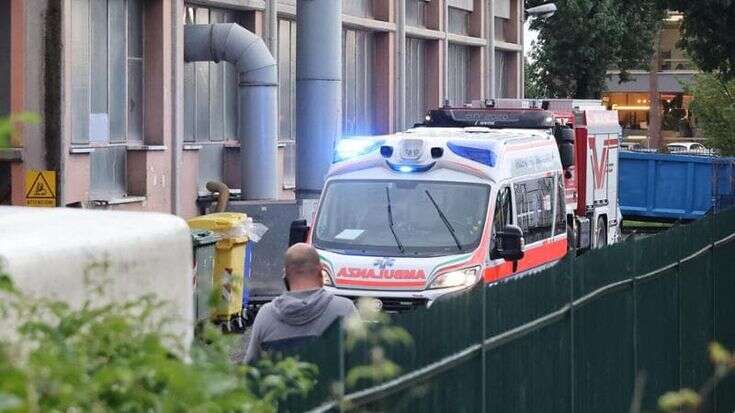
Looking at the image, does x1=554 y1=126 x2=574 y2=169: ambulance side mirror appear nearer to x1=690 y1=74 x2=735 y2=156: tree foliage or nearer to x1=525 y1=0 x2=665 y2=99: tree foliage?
x1=690 y1=74 x2=735 y2=156: tree foliage

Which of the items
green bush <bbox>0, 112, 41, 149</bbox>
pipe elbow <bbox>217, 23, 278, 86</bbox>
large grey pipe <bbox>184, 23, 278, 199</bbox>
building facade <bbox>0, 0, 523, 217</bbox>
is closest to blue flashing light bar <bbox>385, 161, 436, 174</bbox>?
building facade <bbox>0, 0, 523, 217</bbox>

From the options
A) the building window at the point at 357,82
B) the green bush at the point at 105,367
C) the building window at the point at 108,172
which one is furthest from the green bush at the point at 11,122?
the building window at the point at 357,82

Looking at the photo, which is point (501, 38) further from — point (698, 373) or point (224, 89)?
point (698, 373)

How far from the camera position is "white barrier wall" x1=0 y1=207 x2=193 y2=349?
13.2ft

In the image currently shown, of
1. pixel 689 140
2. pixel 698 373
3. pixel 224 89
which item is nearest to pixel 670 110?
pixel 689 140

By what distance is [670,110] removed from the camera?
118 meters

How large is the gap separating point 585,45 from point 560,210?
52464 mm

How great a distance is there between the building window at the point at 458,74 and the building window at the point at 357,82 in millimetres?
6555

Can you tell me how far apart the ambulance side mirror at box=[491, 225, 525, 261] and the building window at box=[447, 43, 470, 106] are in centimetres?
3242

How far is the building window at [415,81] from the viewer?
1816 inches

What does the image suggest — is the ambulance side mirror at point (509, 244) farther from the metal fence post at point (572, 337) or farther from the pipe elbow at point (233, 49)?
the pipe elbow at point (233, 49)

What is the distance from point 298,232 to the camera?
17.5m

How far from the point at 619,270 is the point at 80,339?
7.30m

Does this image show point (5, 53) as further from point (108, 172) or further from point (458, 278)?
point (458, 278)
